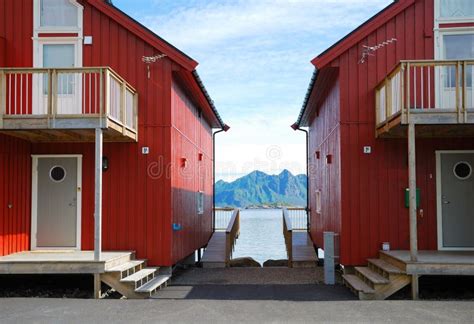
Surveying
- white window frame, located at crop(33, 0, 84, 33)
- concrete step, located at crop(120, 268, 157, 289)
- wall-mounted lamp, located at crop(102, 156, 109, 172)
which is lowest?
concrete step, located at crop(120, 268, 157, 289)

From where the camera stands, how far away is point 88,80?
12750mm

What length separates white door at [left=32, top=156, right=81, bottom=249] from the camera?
13031 millimetres

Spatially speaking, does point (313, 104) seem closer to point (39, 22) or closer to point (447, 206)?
point (447, 206)

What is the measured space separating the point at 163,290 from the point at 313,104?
29.6ft

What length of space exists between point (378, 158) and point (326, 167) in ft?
10.9

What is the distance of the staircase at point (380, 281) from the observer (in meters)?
10.2

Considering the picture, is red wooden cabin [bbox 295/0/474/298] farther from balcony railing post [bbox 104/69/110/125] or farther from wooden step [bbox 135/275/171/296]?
balcony railing post [bbox 104/69/110/125]

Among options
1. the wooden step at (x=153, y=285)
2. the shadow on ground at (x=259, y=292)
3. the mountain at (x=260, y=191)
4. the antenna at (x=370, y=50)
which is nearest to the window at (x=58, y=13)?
the wooden step at (x=153, y=285)

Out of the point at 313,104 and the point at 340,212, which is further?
the point at 313,104

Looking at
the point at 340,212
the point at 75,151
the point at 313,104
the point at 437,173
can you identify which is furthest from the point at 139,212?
the point at 313,104

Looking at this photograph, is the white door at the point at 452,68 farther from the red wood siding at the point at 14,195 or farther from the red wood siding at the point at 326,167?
the red wood siding at the point at 14,195

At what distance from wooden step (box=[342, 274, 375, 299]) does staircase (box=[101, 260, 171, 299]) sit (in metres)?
3.72

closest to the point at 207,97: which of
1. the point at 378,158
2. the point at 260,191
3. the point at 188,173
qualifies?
the point at 188,173

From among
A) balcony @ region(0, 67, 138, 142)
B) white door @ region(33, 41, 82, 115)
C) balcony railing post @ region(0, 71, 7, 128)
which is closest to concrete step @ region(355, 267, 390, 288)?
balcony @ region(0, 67, 138, 142)
